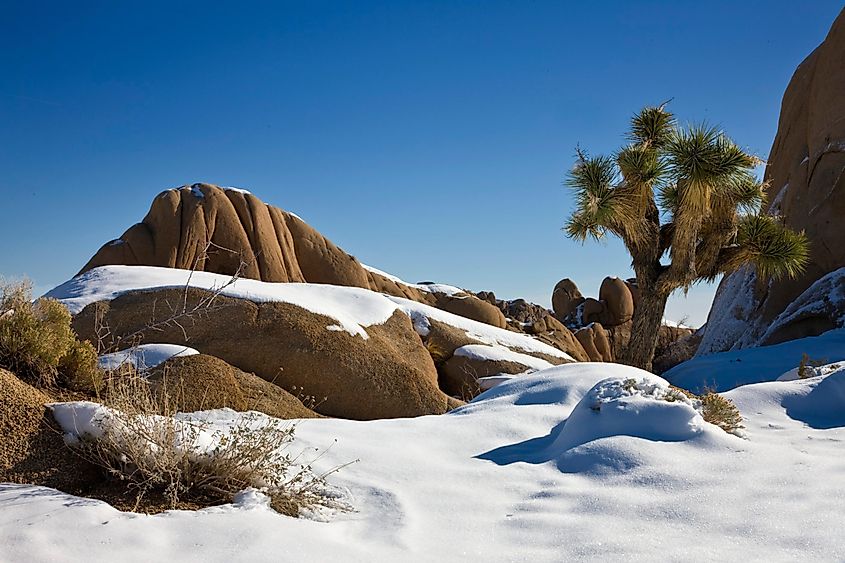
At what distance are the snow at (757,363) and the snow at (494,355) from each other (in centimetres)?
323

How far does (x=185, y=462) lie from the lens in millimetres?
4586

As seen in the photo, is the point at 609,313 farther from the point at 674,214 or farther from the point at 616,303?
the point at 674,214

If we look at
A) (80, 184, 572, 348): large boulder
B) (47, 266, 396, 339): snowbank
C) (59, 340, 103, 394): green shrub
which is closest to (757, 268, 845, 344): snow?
(80, 184, 572, 348): large boulder

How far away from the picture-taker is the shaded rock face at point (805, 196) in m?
19.2

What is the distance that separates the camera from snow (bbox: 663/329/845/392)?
13539mm

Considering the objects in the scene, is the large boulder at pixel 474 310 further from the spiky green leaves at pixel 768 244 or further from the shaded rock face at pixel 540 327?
the spiky green leaves at pixel 768 244

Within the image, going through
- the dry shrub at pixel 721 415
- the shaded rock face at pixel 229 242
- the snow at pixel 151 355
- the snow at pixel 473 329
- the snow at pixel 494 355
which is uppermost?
the shaded rock face at pixel 229 242

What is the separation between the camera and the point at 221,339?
11711 mm

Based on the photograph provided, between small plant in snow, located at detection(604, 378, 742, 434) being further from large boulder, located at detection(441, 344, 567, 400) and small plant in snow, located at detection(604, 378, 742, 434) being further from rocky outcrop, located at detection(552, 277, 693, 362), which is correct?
rocky outcrop, located at detection(552, 277, 693, 362)

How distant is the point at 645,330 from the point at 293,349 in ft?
26.8

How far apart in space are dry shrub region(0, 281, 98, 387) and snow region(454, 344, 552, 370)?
10821mm

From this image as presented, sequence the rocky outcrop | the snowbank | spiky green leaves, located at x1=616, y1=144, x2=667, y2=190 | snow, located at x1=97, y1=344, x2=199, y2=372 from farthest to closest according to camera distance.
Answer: the rocky outcrop, spiky green leaves, located at x1=616, y1=144, x2=667, y2=190, the snowbank, snow, located at x1=97, y1=344, x2=199, y2=372

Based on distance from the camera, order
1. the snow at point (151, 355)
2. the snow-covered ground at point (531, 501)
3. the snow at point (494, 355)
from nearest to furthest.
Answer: the snow-covered ground at point (531, 501)
the snow at point (151, 355)
the snow at point (494, 355)

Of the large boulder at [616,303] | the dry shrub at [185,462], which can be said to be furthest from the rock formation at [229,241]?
the large boulder at [616,303]
